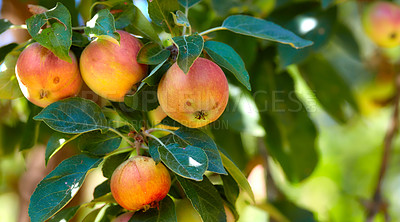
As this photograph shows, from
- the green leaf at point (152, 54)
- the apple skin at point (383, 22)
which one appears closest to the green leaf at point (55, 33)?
the green leaf at point (152, 54)

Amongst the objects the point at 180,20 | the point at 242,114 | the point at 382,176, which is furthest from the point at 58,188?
the point at 382,176

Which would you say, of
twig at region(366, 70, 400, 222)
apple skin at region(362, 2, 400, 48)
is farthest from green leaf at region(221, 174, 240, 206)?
apple skin at region(362, 2, 400, 48)

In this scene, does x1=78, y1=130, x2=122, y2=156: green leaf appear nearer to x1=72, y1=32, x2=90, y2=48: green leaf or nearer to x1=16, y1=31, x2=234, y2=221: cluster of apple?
x1=16, y1=31, x2=234, y2=221: cluster of apple

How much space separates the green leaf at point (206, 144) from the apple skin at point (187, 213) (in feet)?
0.56

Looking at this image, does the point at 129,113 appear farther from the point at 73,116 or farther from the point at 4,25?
the point at 4,25

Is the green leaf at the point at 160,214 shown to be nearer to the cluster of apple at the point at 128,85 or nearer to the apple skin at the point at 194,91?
the cluster of apple at the point at 128,85

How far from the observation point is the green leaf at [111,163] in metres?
0.99

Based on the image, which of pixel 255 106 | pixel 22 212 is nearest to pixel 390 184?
pixel 255 106

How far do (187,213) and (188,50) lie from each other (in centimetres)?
40

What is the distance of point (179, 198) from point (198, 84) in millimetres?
327

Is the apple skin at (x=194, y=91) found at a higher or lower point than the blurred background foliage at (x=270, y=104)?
higher

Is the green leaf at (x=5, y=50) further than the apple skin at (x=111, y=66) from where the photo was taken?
Yes

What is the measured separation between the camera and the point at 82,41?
37.0 inches

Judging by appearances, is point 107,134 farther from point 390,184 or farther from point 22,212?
point 390,184
